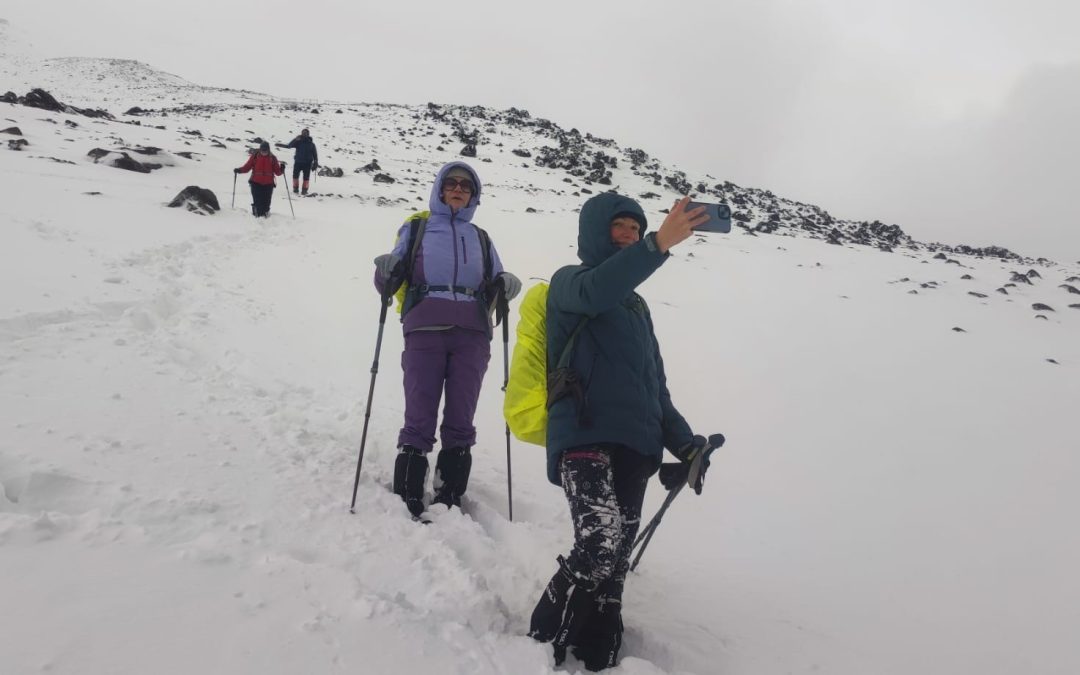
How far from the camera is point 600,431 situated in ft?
8.25

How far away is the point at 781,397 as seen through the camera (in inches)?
279

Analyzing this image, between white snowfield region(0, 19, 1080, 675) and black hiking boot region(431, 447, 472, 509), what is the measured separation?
0.23 metres

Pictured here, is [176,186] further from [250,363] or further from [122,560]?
[122,560]

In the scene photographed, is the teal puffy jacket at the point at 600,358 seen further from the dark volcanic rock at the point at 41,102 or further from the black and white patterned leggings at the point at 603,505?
the dark volcanic rock at the point at 41,102

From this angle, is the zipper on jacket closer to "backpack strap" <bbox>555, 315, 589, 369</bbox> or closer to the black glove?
"backpack strap" <bbox>555, 315, 589, 369</bbox>

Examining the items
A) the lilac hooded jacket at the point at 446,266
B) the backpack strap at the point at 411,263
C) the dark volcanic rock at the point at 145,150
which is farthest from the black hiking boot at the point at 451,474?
the dark volcanic rock at the point at 145,150

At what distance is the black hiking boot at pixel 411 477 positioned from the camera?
11.5ft

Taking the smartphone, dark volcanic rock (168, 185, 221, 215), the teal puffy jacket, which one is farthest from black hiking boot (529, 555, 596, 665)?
dark volcanic rock (168, 185, 221, 215)

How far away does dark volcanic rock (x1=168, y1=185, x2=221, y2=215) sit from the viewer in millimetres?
11836

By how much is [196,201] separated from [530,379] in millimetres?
12271

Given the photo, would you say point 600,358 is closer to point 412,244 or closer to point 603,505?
point 603,505

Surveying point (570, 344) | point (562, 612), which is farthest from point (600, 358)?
point (562, 612)

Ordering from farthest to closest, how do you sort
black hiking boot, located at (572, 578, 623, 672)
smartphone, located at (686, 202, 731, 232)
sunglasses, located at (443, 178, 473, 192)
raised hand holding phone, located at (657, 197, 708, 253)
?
sunglasses, located at (443, 178, 473, 192) < black hiking boot, located at (572, 578, 623, 672) < smartphone, located at (686, 202, 731, 232) < raised hand holding phone, located at (657, 197, 708, 253)

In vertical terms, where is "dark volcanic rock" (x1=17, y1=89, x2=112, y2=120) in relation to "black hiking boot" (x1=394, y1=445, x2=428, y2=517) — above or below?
above
